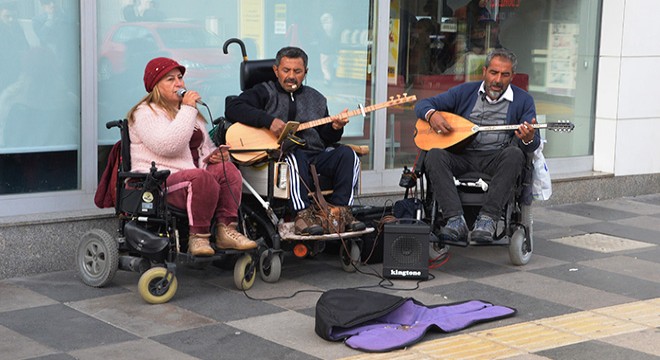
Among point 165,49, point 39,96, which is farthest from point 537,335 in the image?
point 39,96

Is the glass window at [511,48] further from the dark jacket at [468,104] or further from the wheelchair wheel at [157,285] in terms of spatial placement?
the wheelchair wheel at [157,285]

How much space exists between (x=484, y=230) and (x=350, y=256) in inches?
35.8

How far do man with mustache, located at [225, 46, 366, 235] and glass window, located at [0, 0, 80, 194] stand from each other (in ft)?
3.62

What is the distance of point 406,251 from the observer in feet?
23.5

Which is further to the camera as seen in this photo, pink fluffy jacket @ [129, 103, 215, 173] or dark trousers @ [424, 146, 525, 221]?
dark trousers @ [424, 146, 525, 221]

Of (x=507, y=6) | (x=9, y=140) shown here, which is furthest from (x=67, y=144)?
(x=507, y=6)

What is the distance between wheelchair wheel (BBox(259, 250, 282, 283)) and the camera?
695 cm

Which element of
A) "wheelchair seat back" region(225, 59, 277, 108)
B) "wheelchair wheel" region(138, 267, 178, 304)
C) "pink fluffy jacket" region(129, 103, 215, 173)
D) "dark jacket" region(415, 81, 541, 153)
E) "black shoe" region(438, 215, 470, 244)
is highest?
"wheelchair seat back" region(225, 59, 277, 108)

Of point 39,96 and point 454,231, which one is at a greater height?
point 39,96

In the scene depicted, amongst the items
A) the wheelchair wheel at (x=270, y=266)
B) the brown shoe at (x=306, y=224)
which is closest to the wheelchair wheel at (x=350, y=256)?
the brown shoe at (x=306, y=224)

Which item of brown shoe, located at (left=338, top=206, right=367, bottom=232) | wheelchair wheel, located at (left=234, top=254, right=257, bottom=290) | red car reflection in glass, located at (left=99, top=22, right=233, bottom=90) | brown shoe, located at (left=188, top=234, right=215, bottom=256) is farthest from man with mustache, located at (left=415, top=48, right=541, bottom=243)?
brown shoe, located at (left=188, top=234, right=215, bottom=256)

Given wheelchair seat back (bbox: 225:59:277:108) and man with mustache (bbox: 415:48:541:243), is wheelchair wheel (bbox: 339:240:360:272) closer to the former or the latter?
man with mustache (bbox: 415:48:541:243)

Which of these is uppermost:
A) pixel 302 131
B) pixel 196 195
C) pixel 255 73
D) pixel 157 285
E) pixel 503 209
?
pixel 255 73

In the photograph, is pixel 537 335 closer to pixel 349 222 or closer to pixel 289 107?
pixel 349 222
